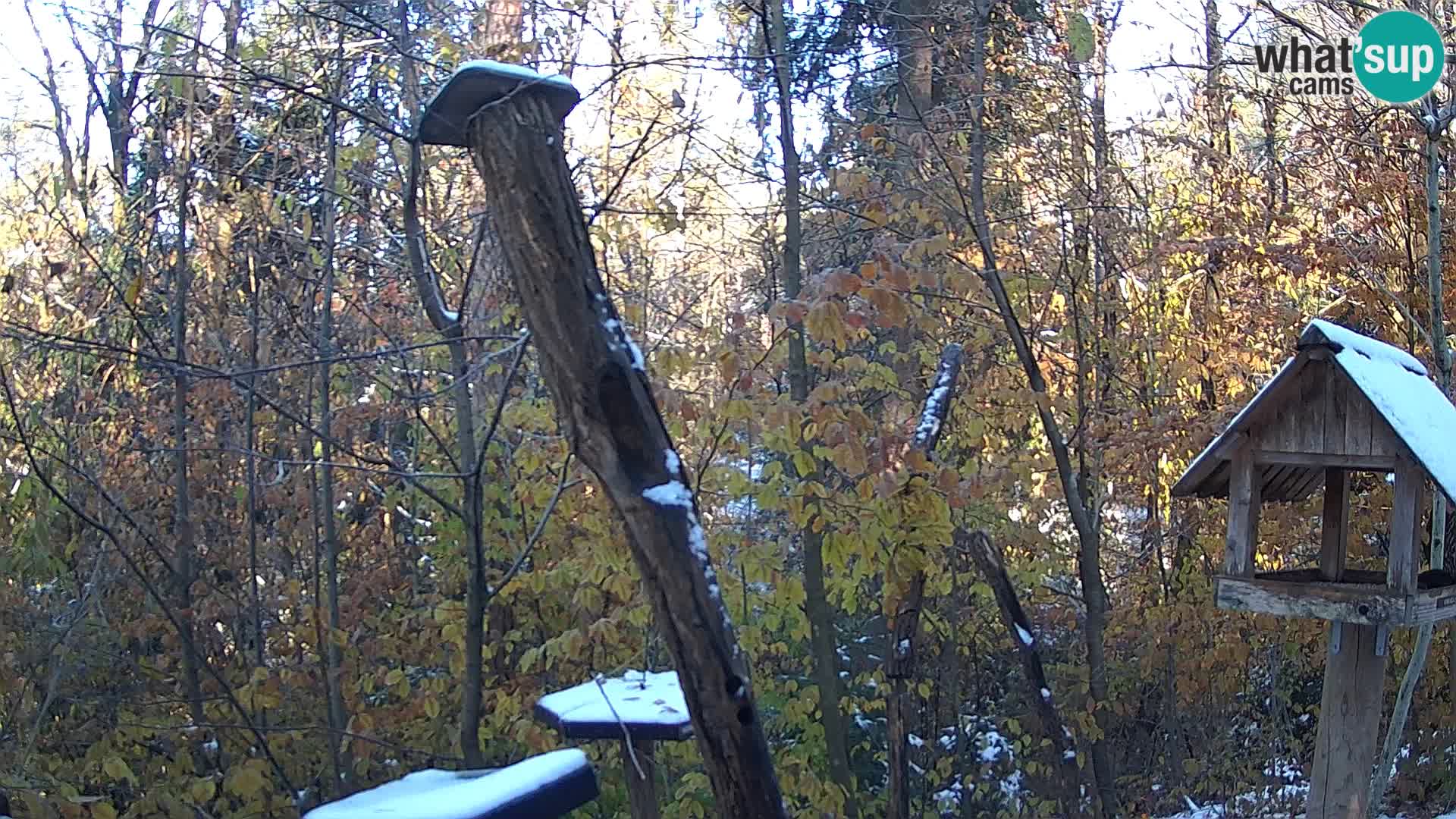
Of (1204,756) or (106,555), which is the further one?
(1204,756)

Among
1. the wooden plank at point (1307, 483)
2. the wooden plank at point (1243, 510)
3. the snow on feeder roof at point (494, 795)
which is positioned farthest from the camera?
the wooden plank at point (1307, 483)

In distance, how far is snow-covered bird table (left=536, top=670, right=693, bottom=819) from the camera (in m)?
3.05

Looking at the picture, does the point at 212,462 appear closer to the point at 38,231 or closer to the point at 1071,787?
the point at 38,231

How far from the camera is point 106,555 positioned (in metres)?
5.49

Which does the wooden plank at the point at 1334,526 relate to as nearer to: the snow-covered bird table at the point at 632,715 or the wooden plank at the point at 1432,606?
the wooden plank at the point at 1432,606

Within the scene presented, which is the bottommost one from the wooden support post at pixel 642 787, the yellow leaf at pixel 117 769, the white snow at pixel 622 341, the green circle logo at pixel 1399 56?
the yellow leaf at pixel 117 769

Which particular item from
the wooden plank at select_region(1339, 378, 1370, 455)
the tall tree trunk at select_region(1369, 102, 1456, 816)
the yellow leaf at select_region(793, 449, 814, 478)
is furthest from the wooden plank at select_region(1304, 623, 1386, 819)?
the yellow leaf at select_region(793, 449, 814, 478)

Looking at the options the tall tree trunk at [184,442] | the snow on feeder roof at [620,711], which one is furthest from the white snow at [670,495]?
the tall tree trunk at [184,442]

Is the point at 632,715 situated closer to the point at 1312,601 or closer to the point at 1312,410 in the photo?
the point at 1312,601

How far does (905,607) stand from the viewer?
185 inches

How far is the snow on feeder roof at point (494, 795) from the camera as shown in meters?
1.95

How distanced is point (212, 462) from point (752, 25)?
12.7 feet

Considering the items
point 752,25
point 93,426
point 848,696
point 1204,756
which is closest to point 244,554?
point 93,426

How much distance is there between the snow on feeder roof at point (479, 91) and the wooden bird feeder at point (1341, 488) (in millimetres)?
2151
